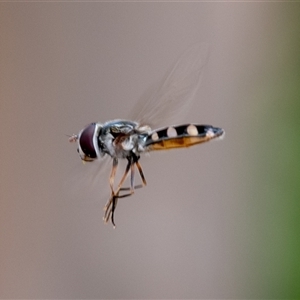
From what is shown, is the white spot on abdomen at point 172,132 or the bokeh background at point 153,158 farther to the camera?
the bokeh background at point 153,158

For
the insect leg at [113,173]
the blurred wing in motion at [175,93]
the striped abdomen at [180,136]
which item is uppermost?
the blurred wing in motion at [175,93]

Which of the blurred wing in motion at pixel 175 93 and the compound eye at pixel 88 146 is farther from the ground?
the blurred wing in motion at pixel 175 93

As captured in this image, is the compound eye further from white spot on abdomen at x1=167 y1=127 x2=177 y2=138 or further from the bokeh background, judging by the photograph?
the bokeh background

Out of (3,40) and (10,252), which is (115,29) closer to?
(3,40)

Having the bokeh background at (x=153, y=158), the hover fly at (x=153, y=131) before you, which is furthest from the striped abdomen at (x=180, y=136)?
the bokeh background at (x=153, y=158)

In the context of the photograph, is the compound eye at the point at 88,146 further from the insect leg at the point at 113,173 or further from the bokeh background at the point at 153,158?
the bokeh background at the point at 153,158

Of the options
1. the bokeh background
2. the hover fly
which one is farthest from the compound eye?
the bokeh background

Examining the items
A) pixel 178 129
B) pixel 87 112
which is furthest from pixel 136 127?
pixel 87 112
